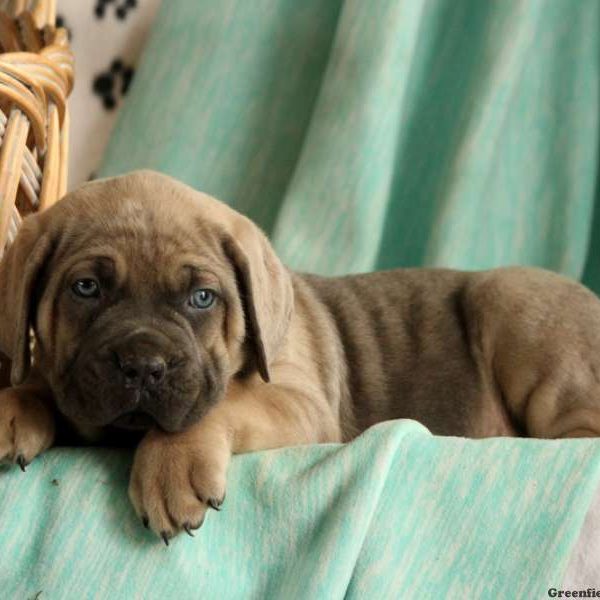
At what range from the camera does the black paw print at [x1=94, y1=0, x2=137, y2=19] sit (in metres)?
5.33

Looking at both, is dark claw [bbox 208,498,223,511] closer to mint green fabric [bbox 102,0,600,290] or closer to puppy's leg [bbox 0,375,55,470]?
puppy's leg [bbox 0,375,55,470]

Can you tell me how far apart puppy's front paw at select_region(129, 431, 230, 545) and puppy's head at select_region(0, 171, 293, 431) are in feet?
0.33

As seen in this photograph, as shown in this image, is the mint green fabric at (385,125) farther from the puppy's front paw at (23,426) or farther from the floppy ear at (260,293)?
the puppy's front paw at (23,426)

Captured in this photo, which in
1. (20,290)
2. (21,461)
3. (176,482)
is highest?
(20,290)

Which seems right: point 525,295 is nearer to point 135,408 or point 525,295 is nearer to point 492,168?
point 492,168

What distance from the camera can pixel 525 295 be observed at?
3854 millimetres

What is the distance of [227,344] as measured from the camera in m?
3.13

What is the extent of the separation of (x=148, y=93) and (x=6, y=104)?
175cm

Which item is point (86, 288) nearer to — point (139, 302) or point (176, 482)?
point (139, 302)

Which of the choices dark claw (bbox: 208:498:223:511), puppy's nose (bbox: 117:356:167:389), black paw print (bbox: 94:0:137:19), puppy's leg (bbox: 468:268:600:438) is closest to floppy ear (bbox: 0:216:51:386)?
puppy's nose (bbox: 117:356:167:389)

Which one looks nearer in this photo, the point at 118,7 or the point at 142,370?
the point at 142,370

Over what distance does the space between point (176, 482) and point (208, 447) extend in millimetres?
163

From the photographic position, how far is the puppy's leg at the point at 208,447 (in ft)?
8.23

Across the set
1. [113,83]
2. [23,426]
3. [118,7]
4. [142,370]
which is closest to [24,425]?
[23,426]
